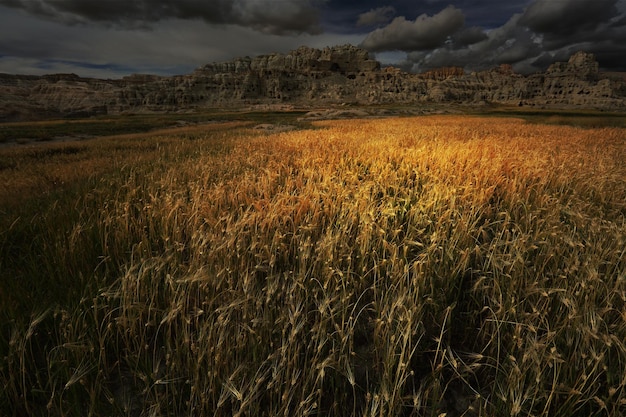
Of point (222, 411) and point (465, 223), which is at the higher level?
point (465, 223)

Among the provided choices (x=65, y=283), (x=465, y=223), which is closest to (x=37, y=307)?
(x=65, y=283)

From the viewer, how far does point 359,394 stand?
186cm

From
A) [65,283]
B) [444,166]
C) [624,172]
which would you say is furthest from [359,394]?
[624,172]

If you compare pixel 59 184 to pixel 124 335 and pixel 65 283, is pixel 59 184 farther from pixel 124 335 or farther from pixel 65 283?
pixel 124 335

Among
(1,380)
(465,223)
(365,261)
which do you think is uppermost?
(465,223)

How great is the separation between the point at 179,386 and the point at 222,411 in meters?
0.35

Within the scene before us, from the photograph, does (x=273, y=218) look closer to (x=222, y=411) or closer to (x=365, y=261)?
(x=365, y=261)

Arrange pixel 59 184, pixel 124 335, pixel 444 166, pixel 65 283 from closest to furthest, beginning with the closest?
pixel 124 335 → pixel 65 283 → pixel 444 166 → pixel 59 184

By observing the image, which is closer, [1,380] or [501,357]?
[1,380]

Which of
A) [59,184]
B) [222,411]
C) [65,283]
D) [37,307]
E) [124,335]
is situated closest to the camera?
[222,411]

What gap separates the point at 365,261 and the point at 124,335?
200 centimetres

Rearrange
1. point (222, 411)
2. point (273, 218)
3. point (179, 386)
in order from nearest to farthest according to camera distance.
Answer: point (222, 411) < point (179, 386) < point (273, 218)

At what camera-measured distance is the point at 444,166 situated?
5582mm

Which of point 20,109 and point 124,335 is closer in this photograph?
point 124,335
